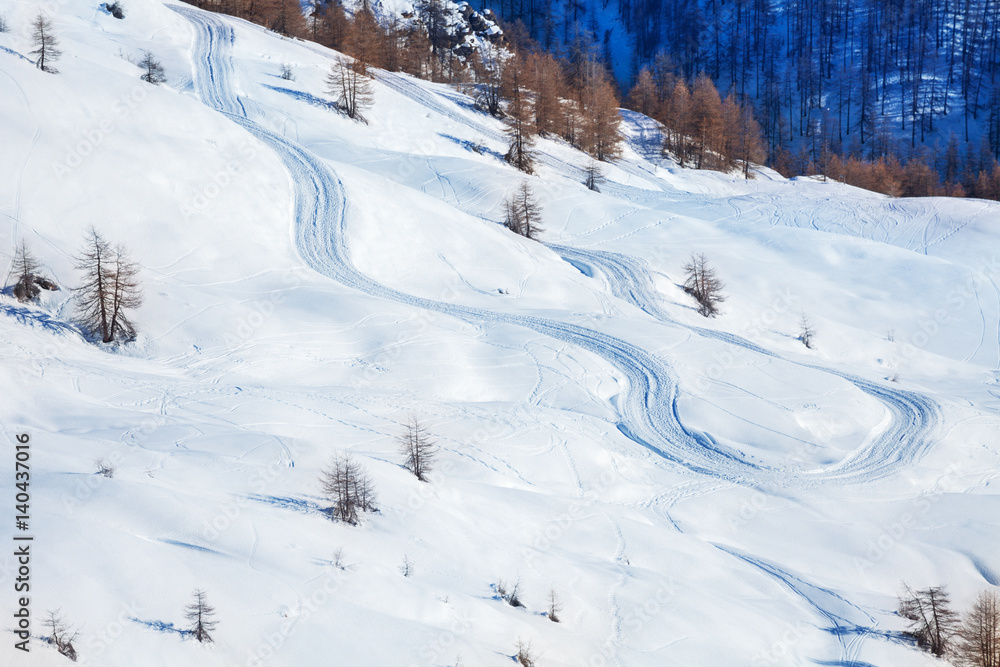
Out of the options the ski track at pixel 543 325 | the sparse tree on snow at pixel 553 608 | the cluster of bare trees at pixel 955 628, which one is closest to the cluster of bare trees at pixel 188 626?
the sparse tree on snow at pixel 553 608

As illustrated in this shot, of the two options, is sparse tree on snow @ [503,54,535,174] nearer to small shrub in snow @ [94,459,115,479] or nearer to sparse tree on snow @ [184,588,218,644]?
small shrub in snow @ [94,459,115,479]

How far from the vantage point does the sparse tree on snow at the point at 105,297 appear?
21547mm

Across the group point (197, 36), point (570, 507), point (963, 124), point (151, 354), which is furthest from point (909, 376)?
point (963, 124)

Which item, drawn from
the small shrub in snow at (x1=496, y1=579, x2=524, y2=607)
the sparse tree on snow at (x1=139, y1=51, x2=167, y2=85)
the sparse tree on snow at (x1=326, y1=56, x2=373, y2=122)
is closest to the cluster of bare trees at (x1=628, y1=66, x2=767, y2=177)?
the sparse tree on snow at (x1=326, y1=56, x2=373, y2=122)

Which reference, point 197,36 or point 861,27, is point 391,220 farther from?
point 861,27

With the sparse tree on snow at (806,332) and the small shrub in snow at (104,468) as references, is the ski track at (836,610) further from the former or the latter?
the sparse tree on snow at (806,332)

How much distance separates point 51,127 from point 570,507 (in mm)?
24321

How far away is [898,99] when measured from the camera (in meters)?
94.4

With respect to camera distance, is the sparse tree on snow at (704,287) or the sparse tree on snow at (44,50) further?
the sparse tree on snow at (704,287)

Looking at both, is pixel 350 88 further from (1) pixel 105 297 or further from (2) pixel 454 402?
(2) pixel 454 402

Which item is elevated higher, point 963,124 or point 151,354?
point 963,124

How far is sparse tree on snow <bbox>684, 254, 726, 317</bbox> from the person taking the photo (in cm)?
3147

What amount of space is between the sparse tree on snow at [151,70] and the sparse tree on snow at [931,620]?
42152mm

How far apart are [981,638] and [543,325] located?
1640 centimetres
